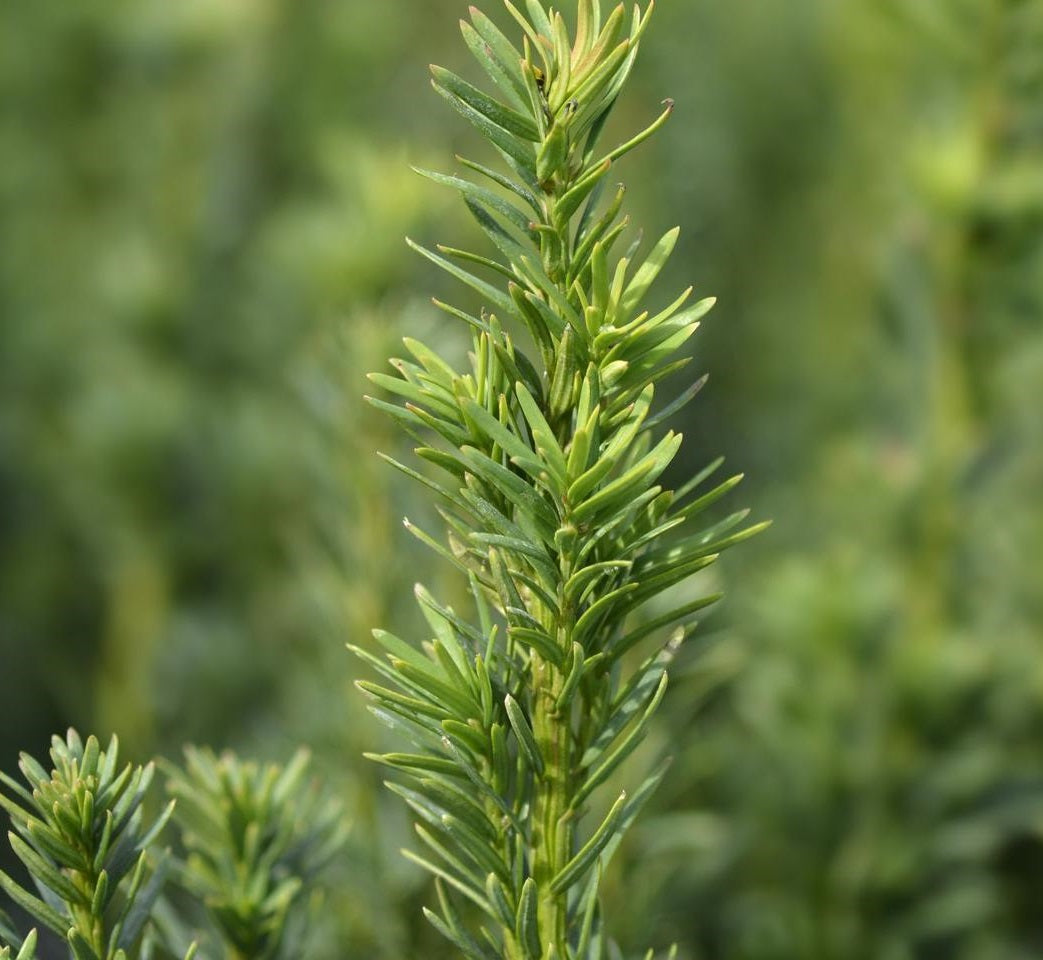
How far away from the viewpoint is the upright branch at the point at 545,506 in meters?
0.17

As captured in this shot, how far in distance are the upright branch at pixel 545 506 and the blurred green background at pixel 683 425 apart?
0.40ft

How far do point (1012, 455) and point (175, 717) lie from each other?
1.08ft

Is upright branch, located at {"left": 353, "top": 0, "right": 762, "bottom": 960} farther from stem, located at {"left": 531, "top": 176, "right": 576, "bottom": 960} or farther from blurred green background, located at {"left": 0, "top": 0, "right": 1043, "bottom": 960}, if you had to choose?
blurred green background, located at {"left": 0, "top": 0, "right": 1043, "bottom": 960}

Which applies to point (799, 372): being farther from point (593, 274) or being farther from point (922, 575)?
point (593, 274)

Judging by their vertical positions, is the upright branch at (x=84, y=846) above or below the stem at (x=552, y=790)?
below

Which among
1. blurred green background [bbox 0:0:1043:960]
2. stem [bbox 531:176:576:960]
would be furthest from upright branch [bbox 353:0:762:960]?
blurred green background [bbox 0:0:1043:960]

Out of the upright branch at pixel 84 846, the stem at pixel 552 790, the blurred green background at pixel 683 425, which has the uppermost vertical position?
the blurred green background at pixel 683 425

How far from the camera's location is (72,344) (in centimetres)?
70

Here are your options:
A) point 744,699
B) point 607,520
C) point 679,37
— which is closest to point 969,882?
point 744,699

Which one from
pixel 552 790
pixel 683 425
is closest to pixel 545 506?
pixel 552 790

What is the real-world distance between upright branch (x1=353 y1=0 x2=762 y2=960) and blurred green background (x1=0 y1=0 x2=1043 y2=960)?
0.12m

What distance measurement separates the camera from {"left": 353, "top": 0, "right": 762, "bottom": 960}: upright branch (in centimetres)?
17

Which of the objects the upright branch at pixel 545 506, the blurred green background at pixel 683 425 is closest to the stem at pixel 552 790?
the upright branch at pixel 545 506

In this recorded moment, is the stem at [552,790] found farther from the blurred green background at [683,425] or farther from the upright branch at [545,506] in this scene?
the blurred green background at [683,425]
